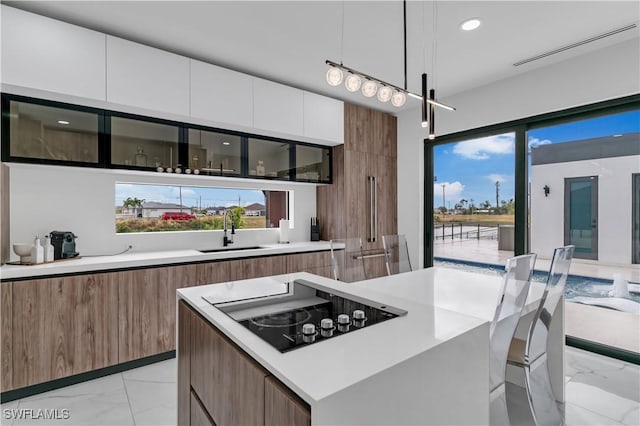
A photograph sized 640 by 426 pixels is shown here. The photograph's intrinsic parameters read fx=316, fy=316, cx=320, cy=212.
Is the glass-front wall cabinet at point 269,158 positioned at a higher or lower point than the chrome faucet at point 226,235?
higher

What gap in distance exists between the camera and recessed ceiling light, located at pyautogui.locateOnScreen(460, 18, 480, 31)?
2.43 meters

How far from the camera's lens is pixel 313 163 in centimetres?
409

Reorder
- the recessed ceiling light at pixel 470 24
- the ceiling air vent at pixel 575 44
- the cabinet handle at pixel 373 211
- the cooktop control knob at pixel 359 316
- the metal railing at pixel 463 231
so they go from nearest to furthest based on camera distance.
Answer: the cooktop control knob at pixel 359 316
the recessed ceiling light at pixel 470 24
the ceiling air vent at pixel 575 44
the metal railing at pixel 463 231
the cabinet handle at pixel 373 211

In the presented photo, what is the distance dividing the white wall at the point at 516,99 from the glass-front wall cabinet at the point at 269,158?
1806 mm

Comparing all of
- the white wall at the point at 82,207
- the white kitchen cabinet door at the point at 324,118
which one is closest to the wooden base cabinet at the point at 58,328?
the white wall at the point at 82,207

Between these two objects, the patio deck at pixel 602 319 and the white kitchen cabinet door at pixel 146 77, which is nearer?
the white kitchen cabinet door at pixel 146 77

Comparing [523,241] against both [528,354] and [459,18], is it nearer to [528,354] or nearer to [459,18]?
[528,354]

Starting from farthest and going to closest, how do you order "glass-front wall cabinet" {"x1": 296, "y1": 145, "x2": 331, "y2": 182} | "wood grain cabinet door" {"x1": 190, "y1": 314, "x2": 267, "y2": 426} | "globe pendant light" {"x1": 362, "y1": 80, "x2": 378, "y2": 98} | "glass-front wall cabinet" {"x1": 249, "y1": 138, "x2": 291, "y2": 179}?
"glass-front wall cabinet" {"x1": 296, "y1": 145, "x2": 331, "y2": 182} → "glass-front wall cabinet" {"x1": 249, "y1": 138, "x2": 291, "y2": 179} → "globe pendant light" {"x1": 362, "y1": 80, "x2": 378, "y2": 98} → "wood grain cabinet door" {"x1": 190, "y1": 314, "x2": 267, "y2": 426}

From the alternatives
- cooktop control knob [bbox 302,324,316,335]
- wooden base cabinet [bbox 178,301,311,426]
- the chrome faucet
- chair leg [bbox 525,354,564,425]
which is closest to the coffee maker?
the chrome faucet

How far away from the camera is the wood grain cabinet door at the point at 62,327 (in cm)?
218

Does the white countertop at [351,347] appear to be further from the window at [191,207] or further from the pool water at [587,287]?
the pool water at [587,287]

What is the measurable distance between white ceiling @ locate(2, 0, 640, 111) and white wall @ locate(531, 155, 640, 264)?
1.06 m

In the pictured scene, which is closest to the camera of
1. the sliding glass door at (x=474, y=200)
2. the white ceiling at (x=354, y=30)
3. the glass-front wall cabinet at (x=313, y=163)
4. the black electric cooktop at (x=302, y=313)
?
the black electric cooktop at (x=302, y=313)

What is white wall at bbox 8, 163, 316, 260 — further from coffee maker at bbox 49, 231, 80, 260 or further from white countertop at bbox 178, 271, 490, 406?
white countertop at bbox 178, 271, 490, 406
